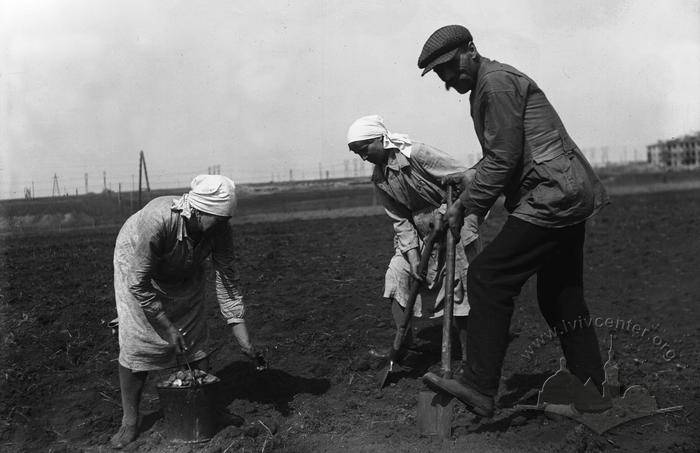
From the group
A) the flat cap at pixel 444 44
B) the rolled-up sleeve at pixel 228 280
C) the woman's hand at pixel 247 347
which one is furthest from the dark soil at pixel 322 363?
the flat cap at pixel 444 44

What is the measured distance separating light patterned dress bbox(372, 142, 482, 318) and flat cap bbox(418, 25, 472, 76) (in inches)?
50.5

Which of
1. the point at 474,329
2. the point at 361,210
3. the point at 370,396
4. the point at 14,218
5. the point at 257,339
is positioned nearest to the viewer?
the point at 474,329

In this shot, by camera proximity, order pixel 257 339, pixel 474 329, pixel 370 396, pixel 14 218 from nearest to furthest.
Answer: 1. pixel 474 329
2. pixel 370 396
3. pixel 257 339
4. pixel 14 218

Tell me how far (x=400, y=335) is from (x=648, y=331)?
2402 mm

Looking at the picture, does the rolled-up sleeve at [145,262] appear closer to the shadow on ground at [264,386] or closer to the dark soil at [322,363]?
the dark soil at [322,363]

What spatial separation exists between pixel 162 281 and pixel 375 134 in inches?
61.0

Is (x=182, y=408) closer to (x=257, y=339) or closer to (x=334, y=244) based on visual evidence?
(x=257, y=339)

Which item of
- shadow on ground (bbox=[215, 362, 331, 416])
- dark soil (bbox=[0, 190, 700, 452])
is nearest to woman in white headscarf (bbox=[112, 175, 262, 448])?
dark soil (bbox=[0, 190, 700, 452])

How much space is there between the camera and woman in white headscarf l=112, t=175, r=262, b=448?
4.02m

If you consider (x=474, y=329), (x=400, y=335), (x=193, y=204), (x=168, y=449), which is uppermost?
(x=193, y=204)

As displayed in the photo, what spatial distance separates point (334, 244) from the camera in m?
11.8

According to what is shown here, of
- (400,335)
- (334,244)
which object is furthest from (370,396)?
(334,244)

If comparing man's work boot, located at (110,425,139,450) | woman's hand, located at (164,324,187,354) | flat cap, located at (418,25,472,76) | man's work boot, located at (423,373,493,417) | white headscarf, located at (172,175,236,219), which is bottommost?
man's work boot, located at (110,425,139,450)

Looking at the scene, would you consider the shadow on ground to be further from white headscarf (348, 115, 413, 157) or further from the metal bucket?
white headscarf (348, 115, 413, 157)
